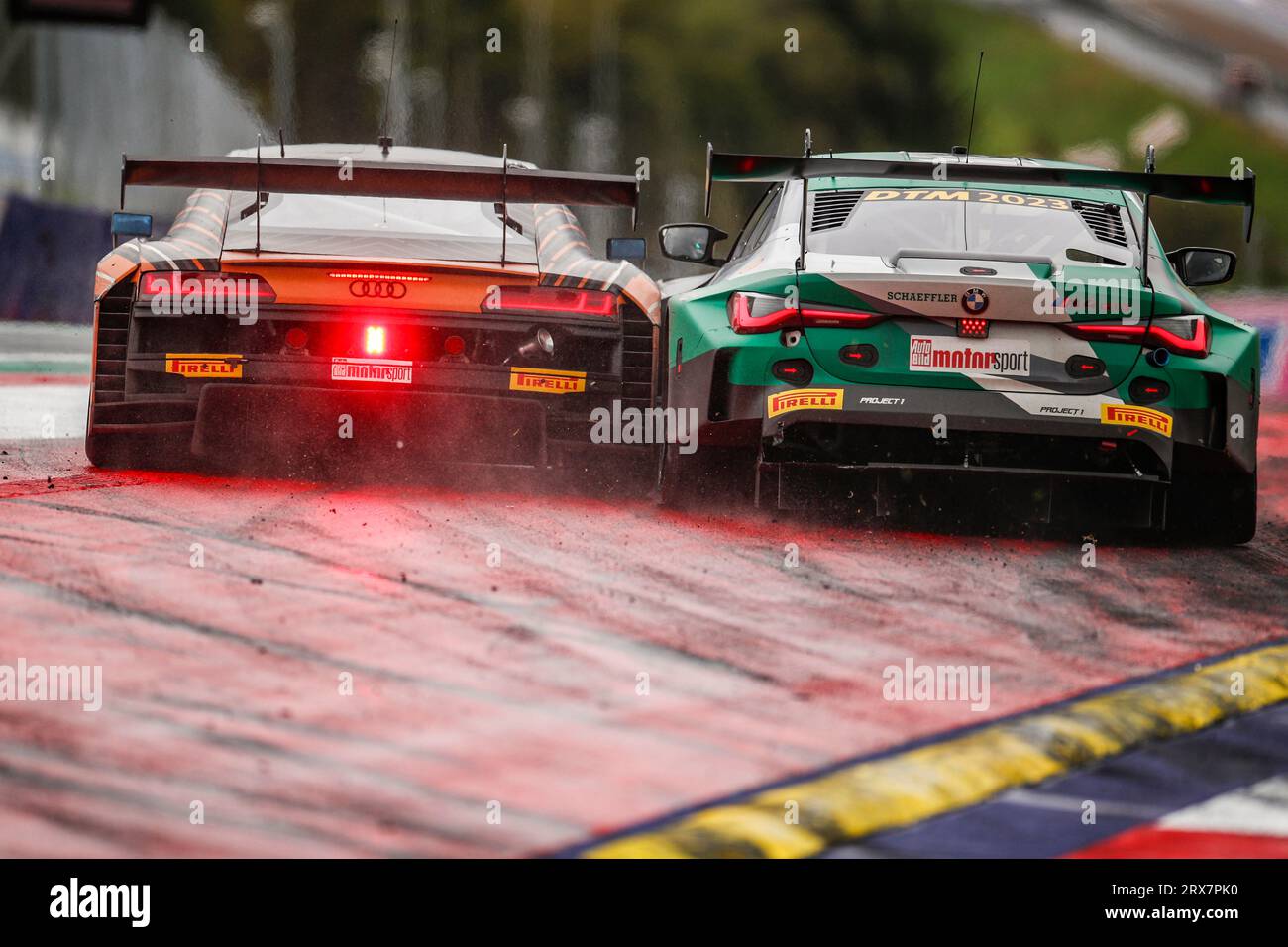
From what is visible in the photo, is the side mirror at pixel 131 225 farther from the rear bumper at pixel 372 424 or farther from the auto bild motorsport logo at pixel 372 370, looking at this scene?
the auto bild motorsport logo at pixel 372 370

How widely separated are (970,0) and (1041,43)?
2.60 meters

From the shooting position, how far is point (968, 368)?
7109 millimetres

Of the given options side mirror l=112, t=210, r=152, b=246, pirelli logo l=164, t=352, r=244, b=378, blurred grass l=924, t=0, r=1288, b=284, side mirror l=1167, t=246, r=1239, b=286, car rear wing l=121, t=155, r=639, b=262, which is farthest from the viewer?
blurred grass l=924, t=0, r=1288, b=284

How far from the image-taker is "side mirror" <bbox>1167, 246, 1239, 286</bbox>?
8172mm

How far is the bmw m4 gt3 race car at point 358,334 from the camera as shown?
298 inches

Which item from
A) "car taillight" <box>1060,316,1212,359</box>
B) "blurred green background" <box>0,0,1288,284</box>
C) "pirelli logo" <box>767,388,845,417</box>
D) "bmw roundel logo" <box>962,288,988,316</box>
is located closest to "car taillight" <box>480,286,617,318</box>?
"pirelli logo" <box>767,388,845,417</box>

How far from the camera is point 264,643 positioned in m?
5.11

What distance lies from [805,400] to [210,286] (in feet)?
7.65

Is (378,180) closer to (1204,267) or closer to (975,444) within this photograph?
(975,444)

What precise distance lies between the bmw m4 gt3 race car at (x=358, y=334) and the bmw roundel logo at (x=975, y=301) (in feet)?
4.39

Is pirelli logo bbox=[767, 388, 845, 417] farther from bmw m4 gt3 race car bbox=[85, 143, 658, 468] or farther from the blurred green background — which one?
the blurred green background

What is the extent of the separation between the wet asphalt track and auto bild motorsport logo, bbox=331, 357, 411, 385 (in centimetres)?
48

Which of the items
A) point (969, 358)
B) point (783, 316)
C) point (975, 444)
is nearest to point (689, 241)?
point (783, 316)
